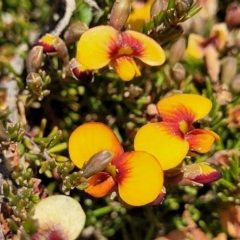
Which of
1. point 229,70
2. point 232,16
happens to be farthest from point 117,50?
point 232,16

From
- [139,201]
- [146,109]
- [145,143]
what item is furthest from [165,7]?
[139,201]

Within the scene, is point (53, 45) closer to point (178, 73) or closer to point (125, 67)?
point (125, 67)

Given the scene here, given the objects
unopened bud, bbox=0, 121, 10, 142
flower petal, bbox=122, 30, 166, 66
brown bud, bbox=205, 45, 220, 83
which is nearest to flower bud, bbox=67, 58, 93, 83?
flower petal, bbox=122, 30, 166, 66

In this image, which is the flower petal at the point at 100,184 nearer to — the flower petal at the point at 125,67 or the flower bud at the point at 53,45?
the flower petal at the point at 125,67

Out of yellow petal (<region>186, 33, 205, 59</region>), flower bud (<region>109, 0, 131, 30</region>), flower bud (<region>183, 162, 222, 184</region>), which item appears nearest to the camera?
flower bud (<region>183, 162, 222, 184</region>)

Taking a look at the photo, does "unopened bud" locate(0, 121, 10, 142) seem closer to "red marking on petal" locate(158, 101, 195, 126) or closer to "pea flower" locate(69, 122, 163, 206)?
"pea flower" locate(69, 122, 163, 206)

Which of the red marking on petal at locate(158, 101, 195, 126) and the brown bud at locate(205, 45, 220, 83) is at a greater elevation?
the red marking on petal at locate(158, 101, 195, 126)
